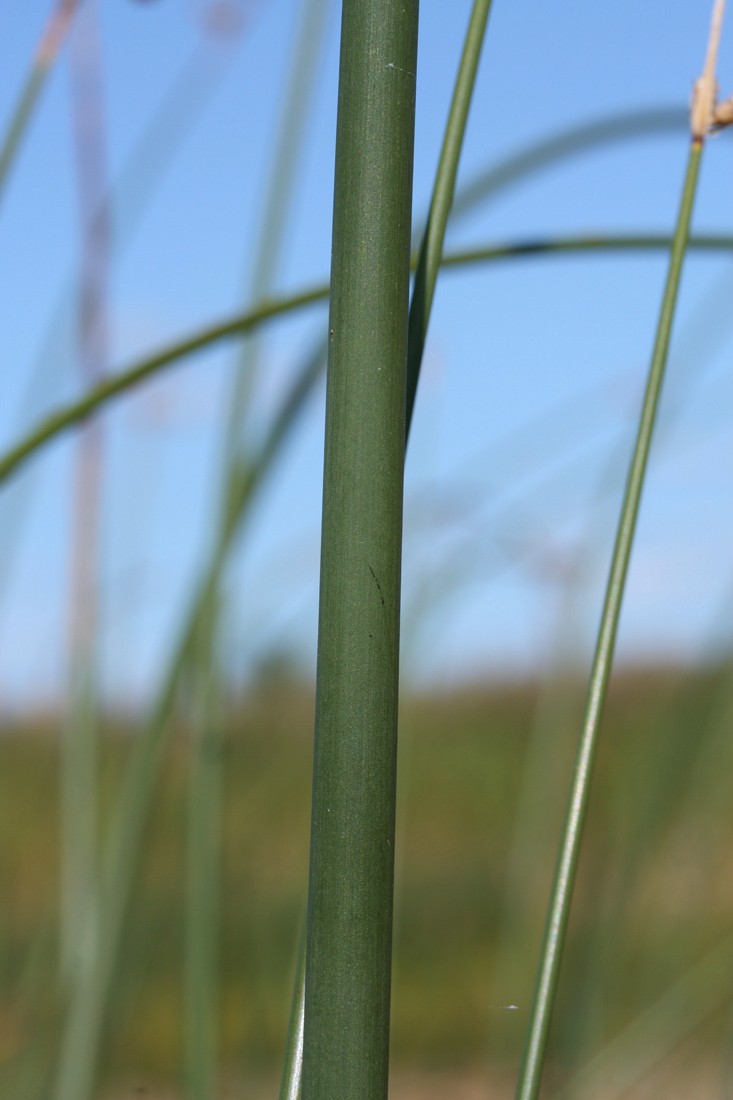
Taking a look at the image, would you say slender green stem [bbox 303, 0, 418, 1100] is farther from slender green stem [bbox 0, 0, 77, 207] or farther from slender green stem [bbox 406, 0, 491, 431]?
slender green stem [bbox 0, 0, 77, 207]

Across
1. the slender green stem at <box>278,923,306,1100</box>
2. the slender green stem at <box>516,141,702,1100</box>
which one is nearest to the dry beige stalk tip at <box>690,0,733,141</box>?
the slender green stem at <box>516,141,702,1100</box>

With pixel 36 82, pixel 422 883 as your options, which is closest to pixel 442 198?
pixel 36 82

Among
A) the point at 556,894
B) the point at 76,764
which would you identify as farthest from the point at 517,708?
the point at 556,894

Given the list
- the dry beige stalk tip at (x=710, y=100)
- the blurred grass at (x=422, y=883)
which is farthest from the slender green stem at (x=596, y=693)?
the blurred grass at (x=422, y=883)

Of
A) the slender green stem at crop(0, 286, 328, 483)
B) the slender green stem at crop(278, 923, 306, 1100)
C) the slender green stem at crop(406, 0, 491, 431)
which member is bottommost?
the slender green stem at crop(278, 923, 306, 1100)

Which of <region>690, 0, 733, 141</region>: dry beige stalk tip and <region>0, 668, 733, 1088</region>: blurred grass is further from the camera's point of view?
<region>0, 668, 733, 1088</region>: blurred grass

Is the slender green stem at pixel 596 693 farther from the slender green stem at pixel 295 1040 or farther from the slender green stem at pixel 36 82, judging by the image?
the slender green stem at pixel 36 82

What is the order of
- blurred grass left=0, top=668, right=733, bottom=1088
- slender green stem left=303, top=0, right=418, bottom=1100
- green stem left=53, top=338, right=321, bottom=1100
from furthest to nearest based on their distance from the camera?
blurred grass left=0, top=668, right=733, bottom=1088 < green stem left=53, top=338, right=321, bottom=1100 < slender green stem left=303, top=0, right=418, bottom=1100
